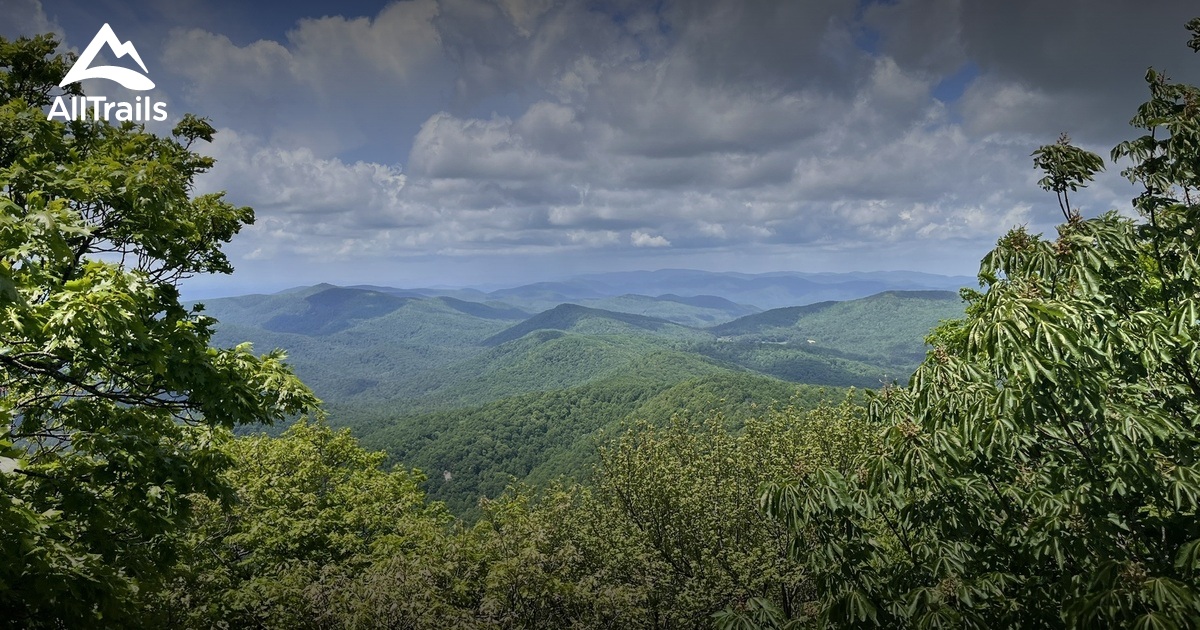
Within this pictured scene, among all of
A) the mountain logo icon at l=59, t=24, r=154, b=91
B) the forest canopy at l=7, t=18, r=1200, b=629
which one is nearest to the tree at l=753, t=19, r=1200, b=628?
the forest canopy at l=7, t=18, r=1200, b=629

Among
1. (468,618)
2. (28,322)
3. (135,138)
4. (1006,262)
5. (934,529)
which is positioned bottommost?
(468,618)

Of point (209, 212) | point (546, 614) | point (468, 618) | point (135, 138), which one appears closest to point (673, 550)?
point (546, 614)

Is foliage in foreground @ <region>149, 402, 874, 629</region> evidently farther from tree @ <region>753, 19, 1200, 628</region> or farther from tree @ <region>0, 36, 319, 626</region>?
tree @ <region>753, 19, 1200, 628</region>

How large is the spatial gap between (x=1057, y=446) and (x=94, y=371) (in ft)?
46.1

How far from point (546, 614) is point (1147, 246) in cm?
1363

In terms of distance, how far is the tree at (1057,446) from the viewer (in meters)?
4.80

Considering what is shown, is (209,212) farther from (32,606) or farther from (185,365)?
(32,606)

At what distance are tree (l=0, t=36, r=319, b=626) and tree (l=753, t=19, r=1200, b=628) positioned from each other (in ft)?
29.1

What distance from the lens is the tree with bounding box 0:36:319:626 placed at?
6910 millimetres

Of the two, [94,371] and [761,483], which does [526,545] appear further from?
[94,371]

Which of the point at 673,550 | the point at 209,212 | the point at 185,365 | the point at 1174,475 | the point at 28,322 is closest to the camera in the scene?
the point at 1174,475

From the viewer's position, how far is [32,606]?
7051mm

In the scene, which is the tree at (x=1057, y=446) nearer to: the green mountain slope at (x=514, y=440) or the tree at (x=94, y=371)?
the tree at (x=94, y=371)

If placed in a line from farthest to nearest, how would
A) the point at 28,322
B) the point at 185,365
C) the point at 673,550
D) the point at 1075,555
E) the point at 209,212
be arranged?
the point at 673,550, the point at 209,212, the point at 185,365, the point at 28,322, the point at 1075,555
